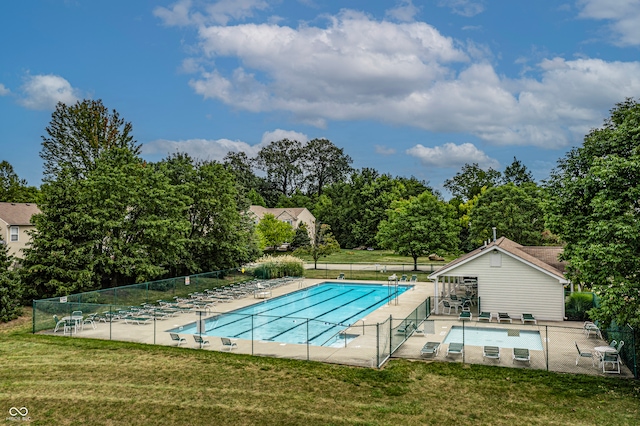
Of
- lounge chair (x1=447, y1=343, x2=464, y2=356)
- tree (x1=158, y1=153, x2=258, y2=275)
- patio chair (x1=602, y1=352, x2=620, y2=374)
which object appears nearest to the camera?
patio chair (x1=602, y1=352, x2=620, y2=374)

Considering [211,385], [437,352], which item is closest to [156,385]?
[211,385]

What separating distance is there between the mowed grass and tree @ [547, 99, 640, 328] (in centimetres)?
261

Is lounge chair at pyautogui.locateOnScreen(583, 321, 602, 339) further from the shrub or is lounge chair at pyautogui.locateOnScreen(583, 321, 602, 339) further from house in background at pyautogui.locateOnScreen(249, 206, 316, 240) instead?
house in background at pyautogui.locateOnScreen(249, 206, 316, 240)

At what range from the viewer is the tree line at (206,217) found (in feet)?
43.0

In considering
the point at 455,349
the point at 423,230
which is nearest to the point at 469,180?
the point at 423,230

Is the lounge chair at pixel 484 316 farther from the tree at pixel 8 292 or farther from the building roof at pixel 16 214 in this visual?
the building roof at pixel 16 214

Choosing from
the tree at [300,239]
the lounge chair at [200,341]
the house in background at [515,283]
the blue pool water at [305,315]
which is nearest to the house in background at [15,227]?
the blue pool water at [305,315]

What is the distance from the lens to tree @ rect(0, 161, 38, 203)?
55875mm

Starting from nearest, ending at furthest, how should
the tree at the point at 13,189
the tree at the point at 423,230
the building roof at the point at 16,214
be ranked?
the building roof at the point at 16,214 < the tree at the point at 423,230 < the tree at the point at 13,189

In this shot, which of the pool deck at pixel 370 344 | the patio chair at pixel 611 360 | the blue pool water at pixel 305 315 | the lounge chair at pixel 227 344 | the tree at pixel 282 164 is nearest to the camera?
the patio chair at pixel 611 360

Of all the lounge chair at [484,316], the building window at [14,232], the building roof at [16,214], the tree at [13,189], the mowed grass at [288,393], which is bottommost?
the mowed grass at [288,393]

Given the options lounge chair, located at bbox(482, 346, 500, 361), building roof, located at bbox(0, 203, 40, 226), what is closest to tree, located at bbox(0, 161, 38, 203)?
building roof, located at bbox(0, 203, 40, 226)

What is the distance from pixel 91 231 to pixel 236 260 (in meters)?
12.8

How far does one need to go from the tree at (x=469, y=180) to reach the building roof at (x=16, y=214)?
6493cm
